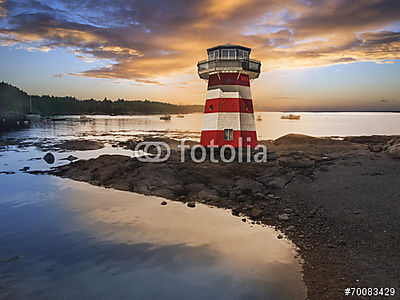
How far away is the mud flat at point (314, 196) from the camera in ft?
24.2

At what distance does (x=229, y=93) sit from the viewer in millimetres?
20141

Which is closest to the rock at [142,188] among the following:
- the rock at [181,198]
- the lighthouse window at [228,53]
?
the rock at [181,198]

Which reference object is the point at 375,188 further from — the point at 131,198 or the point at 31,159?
the point at 31,159

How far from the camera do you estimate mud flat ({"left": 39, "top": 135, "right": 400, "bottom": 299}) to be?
24.2 ft

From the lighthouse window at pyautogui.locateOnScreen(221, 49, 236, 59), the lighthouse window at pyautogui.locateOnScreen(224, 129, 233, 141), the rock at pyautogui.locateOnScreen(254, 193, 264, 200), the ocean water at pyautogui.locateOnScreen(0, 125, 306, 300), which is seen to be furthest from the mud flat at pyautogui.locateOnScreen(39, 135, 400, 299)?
the lighthouse window at pyautogui.locateOnScreen(221, 49, 236, 59)

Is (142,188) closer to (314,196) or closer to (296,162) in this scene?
(314,196)

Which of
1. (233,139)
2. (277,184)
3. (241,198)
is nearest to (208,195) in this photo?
(241,198)

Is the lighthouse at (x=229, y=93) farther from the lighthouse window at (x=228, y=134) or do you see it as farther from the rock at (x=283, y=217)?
the rock at (x=283, y=217)

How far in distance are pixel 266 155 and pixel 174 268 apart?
40.5 feet

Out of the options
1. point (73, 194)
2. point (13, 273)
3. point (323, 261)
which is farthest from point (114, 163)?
point (323, 261)

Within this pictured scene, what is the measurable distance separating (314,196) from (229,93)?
10650mm

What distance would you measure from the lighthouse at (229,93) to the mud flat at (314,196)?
329 cm

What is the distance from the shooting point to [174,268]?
807 cm

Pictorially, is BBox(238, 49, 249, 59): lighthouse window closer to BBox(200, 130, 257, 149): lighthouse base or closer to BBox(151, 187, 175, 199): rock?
BBox(200, 130, 257, 149): lighthouse base
